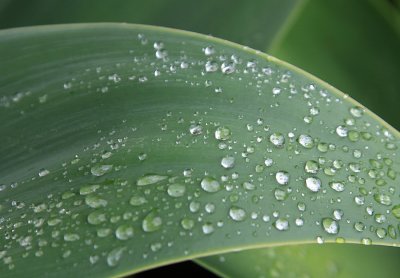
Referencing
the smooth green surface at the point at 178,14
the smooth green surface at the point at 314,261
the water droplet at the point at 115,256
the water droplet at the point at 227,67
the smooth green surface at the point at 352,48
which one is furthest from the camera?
the smooth green surface at the point at 352,48

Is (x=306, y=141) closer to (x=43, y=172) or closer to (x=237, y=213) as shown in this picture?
(x=237, y=213)

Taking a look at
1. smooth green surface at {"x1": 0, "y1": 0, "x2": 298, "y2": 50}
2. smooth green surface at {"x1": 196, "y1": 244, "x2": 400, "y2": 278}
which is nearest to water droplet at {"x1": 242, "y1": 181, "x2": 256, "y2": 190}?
smooth green surface at {"x1": 196, "y1": 244, "x2": 400, "y2": 278}

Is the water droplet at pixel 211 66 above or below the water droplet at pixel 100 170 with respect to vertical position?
above

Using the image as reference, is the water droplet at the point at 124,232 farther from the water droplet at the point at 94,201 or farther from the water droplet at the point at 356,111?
the water droplet at the point at 356,111

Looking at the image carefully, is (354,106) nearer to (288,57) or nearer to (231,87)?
(231,87)

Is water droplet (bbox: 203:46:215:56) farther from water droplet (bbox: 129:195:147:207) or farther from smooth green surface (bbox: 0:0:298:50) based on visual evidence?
smooth green surface (bbox: 0:0:298:50)

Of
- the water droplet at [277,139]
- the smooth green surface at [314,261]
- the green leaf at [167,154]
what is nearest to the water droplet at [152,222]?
the green leaf at [167,154]

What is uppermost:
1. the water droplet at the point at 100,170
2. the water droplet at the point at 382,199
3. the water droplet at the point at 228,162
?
the water droplet at the point at 100,170

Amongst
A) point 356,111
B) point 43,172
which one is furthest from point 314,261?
point 43,172
